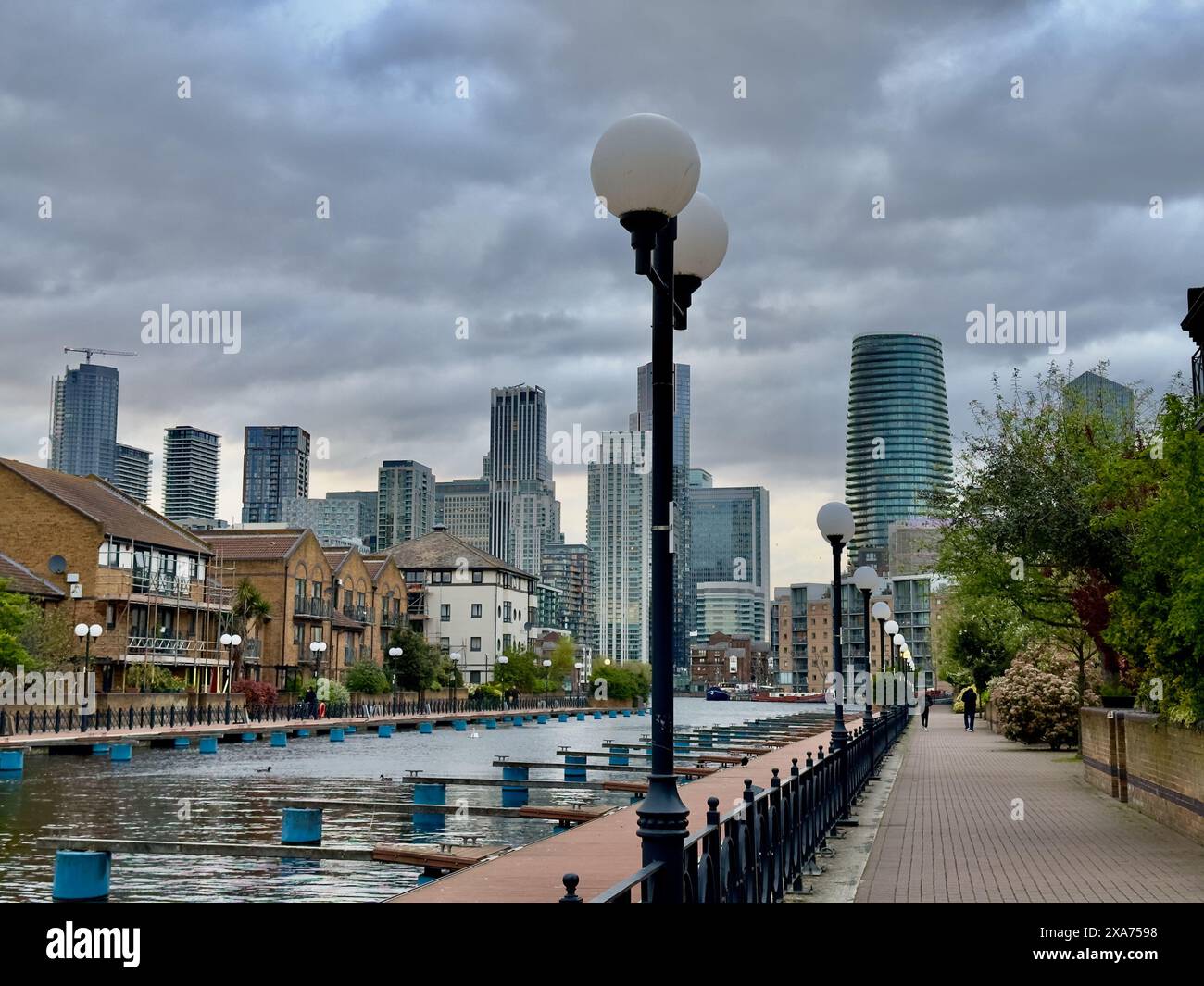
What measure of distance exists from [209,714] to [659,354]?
5009 cm

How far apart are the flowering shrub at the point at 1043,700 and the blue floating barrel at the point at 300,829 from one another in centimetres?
2354

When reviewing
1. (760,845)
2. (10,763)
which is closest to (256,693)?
(10,763)

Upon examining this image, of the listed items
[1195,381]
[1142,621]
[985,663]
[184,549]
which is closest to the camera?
[1142,621]

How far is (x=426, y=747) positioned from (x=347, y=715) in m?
19.1

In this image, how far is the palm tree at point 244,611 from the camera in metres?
72.4

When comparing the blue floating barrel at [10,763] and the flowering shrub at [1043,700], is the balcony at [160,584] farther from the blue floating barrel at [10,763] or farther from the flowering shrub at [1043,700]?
the flowering shrub at [1043,700]

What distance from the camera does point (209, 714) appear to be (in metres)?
53.6

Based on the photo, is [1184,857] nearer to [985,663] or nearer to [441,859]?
[441,859]

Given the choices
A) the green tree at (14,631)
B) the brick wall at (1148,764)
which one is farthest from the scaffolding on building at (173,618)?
the brick wall at (1148,764)

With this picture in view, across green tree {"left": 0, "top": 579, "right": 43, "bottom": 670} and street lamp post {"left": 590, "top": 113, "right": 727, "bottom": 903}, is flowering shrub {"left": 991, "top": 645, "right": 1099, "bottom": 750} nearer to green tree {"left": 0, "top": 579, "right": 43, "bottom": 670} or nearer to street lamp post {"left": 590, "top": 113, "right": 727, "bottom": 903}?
street lamp post {"left": 590, "top": 113, "right": 727, "bottom": 903}

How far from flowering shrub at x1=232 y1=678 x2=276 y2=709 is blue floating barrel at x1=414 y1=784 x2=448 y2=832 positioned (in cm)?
4275

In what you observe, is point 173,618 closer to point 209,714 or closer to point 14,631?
point 209,714
